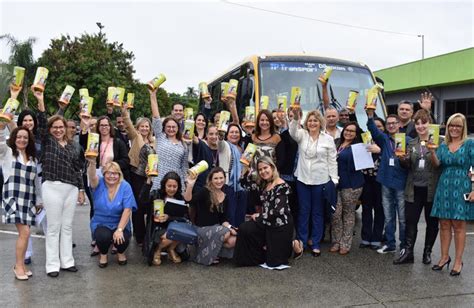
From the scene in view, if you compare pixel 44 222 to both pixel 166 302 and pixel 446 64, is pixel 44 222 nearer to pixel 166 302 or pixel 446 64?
pixel 166 302

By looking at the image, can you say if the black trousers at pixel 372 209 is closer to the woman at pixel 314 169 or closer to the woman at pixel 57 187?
the woman at pixel 314 169

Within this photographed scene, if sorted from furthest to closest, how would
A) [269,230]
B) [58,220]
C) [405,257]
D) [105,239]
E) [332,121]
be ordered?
[332,121] → [405,257] → [269,230] → [105,239] → [58,220]

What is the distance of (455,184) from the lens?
510 centimetres

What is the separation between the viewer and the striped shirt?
Result: 591cm

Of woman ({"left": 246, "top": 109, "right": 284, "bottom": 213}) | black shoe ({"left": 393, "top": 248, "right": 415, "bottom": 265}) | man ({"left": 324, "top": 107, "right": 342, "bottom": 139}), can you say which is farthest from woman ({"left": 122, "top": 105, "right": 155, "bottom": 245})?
black shoe ({"left": 393, "top": 248, "right": 415, "bottom": 265})

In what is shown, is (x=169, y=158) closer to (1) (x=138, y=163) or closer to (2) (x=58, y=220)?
(1) (x=138, y=163)

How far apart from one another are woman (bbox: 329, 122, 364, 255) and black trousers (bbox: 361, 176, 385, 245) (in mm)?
270

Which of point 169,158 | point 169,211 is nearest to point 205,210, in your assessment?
point 169,211

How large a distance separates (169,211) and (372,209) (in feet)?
9.17

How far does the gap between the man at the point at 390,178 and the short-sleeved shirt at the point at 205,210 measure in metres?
2.08

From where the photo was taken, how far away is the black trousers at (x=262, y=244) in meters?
5.43

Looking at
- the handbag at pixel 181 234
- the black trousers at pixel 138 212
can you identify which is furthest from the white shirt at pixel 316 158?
the black trousers at pixel 138 212

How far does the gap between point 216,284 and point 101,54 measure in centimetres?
2463

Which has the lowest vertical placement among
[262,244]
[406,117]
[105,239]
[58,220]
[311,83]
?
[262,244]
